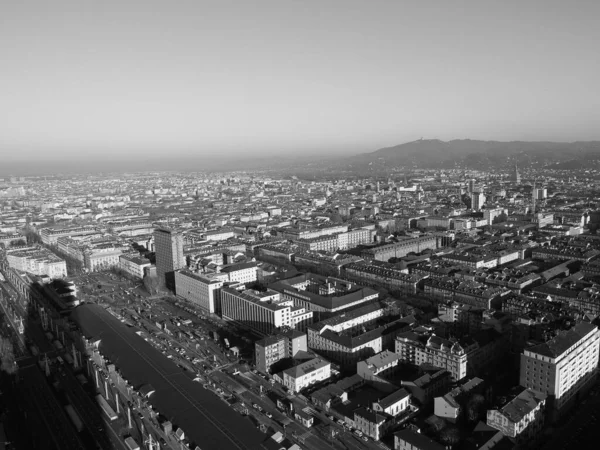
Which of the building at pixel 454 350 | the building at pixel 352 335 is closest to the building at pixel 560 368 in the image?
the building at pixel 454 350

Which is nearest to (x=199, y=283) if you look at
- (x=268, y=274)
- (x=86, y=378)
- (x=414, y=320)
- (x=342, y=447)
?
(x=268, y=274)

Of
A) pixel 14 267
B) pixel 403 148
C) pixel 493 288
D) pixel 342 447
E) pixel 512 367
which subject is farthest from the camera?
pixel 403 148

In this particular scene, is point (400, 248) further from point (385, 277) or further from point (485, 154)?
point (485, 154)

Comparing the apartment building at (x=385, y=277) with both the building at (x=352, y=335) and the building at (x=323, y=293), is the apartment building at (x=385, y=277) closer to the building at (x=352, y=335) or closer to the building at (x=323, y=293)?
the building at (x=323, y=293)

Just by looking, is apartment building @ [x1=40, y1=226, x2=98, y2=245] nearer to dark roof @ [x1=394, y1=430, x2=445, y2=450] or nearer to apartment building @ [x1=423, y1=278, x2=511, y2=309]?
apartment building @ [x1=423, y1=278, x2=511, y2=309]

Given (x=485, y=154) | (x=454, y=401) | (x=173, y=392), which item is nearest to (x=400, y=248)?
(x=454, y=401)

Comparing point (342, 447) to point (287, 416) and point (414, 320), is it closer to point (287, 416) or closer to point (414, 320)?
point (287, 416)
